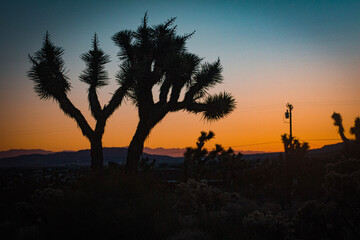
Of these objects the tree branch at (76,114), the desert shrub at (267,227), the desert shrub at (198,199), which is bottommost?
the desert shrub at (267,227)

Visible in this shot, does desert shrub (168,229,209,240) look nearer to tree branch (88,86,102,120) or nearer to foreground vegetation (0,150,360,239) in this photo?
foreground vegetation (0,150,360,239)

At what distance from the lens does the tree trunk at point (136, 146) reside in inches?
460

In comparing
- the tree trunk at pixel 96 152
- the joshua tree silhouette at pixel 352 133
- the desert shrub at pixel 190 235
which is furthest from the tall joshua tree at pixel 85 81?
the joshua tree silhouette at pixel 352 133

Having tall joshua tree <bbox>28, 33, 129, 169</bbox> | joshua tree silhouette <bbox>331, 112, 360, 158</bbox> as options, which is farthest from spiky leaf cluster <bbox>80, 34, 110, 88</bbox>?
joshua tree silhouette <bbox>331, 112, 360, 158</bbox>

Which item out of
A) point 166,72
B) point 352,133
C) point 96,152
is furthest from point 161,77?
point 352,133

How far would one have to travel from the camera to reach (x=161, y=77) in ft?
41.8

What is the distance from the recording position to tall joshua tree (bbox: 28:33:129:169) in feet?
39.2

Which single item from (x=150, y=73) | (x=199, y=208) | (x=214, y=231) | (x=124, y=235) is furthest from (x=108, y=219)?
(x=150, y=73)

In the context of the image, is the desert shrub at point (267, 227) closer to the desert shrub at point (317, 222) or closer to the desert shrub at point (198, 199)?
the desert shrub at point (317, 222)

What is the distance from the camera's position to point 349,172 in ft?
34.5

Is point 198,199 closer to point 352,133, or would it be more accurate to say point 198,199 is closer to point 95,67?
point 95,67

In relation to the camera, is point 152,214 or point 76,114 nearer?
A: point 152,214

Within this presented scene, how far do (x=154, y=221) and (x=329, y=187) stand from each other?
19.4ft

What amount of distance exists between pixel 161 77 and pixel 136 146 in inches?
122
